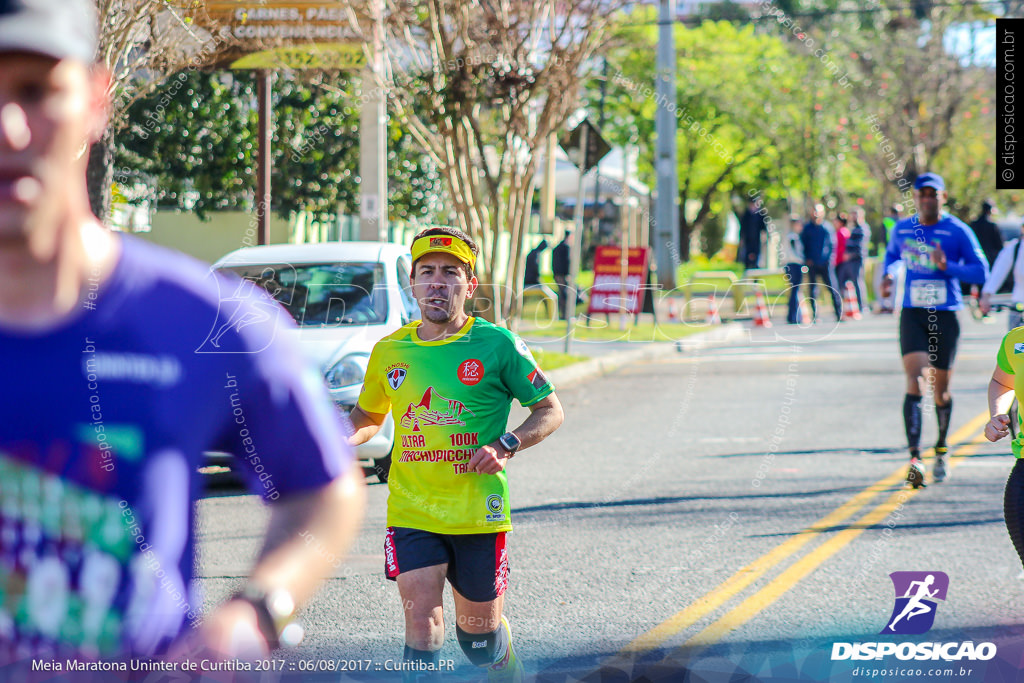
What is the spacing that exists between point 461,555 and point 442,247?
1.02 meters

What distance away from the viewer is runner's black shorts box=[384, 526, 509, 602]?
14.0 feet

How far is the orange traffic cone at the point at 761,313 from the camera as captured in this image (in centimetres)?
2688

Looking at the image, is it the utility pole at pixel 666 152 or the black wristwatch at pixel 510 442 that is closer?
the black wristwatch at pixel 510 442

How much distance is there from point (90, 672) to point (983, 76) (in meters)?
38.6

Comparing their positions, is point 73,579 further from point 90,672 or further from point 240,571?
point 240,571

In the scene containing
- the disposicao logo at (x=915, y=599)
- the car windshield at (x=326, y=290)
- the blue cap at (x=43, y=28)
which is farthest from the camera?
the car windshield at (x=326, y=290)

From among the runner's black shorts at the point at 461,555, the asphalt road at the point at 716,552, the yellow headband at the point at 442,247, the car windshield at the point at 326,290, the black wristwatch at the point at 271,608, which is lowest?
the asphalt road at the point at 716,552

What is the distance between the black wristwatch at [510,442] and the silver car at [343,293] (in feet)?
17.1

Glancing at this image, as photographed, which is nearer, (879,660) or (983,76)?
(879,660)

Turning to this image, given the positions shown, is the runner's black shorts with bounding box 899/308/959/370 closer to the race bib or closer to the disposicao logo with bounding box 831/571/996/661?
the race bib

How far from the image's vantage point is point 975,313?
2547cm

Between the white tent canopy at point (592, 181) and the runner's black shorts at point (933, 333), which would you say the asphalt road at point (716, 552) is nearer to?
the runner's black shorts at point (933, 333)

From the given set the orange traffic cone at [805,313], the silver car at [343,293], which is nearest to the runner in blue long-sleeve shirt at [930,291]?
the silver car at [343,293]

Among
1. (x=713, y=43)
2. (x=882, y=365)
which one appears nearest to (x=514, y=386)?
(x=882, y=365)
